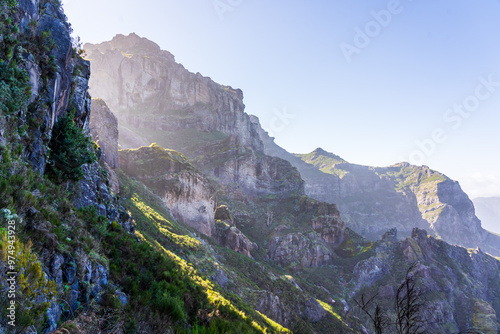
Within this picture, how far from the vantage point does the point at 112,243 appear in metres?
11.7

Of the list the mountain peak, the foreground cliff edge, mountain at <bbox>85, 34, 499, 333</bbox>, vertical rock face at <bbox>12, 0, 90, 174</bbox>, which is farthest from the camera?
the mountain peak

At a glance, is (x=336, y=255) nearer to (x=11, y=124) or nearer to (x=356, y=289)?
(x=356, y=289)

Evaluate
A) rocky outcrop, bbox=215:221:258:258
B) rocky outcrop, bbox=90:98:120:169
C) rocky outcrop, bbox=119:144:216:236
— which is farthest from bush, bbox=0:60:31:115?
rocky outcrop, bbox=215:221:258:258

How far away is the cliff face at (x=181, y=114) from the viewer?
325 feet

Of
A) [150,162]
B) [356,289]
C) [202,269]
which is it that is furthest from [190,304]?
[356,289]

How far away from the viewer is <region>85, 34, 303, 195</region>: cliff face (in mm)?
99000

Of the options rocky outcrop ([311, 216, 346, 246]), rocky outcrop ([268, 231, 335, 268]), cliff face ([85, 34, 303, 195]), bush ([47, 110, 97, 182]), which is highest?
cliff face ([85, 34, 303, 195])

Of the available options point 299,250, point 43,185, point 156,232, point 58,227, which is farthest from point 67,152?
point 299,250

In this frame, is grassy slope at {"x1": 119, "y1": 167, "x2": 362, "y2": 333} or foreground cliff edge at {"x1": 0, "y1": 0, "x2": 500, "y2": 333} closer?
foreground cliff edge at {"x1": 0, "y1": 0, "x2": 500, "y2": 333}

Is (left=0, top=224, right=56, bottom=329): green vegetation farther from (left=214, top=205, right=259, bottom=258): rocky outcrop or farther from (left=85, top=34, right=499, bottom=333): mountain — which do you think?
(left=214, top=205, right=259, bottom=258): rocky outcrop

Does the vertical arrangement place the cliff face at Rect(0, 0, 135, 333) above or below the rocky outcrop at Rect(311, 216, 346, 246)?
above

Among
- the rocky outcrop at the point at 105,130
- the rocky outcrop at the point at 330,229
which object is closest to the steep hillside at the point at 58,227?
the rocky outcrop at the point at 105,130

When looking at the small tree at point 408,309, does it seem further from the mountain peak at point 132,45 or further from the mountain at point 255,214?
the mountain peak at point 132,45

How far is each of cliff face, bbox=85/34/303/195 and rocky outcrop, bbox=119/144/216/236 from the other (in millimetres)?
33262
